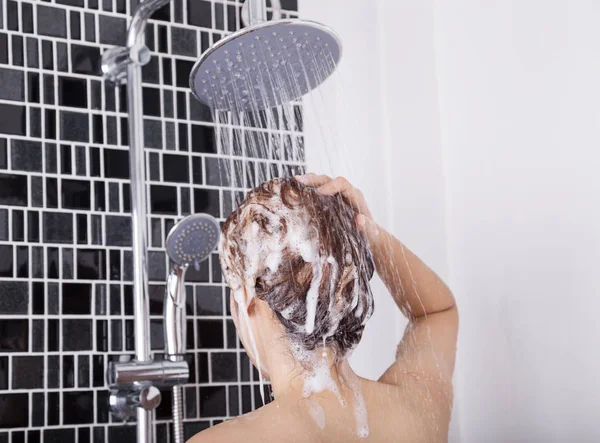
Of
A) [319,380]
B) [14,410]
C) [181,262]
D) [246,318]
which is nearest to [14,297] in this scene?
[14,410]

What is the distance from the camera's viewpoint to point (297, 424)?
3.56 feet

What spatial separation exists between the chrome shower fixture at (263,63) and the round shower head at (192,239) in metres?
0.24

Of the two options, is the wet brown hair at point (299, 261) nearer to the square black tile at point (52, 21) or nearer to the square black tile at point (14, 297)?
the square black tile at point (14, 297)

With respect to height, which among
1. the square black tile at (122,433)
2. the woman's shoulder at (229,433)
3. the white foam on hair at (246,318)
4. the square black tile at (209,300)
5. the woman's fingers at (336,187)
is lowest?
the square black tile at (122,433)

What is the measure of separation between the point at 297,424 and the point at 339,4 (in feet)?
3.50

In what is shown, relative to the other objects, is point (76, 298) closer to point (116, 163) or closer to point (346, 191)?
point (116, 163)

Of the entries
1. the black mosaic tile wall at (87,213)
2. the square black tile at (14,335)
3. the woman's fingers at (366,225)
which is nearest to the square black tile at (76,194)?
the black mosaic tile wall at (87,213)

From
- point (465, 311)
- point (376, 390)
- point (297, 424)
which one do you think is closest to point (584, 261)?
point (465, 311)

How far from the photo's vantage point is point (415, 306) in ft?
4.45

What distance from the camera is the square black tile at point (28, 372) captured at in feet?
4.76

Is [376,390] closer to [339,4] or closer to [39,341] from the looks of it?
[39,341]

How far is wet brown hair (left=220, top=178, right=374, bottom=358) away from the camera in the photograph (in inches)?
42.9

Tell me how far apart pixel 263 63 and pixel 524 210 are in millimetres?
620

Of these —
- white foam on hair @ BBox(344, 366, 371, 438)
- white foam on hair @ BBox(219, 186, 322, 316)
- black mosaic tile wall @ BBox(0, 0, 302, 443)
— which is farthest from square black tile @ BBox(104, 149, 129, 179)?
white foam on hair @ BBox(344, 366, 371, 438)
